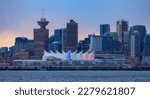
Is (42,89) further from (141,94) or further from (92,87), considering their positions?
(141,94)

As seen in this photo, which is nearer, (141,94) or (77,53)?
(141,94)

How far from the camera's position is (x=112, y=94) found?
6.81 m

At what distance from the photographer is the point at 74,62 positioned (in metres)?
48.6

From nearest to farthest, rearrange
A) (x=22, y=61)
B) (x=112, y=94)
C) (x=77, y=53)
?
(x=112, y=94), (x=22, y=61), (x=77, y=53)

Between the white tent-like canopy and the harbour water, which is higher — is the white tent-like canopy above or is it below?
above

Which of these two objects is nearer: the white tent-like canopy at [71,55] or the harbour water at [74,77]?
the harbour water at [74,77]

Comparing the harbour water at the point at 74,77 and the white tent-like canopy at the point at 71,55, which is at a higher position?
the white tent-like canopy at the point at 71,55

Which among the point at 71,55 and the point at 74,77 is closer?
the point at 74,77

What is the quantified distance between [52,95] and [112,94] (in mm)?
637

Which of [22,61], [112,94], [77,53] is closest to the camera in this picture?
[112,94]

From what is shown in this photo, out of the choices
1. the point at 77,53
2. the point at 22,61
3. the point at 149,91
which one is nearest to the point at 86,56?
the point at 77,53

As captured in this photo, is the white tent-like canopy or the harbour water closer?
the harbour water

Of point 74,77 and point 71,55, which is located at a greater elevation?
point 71,55

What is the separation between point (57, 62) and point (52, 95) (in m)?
41.8
